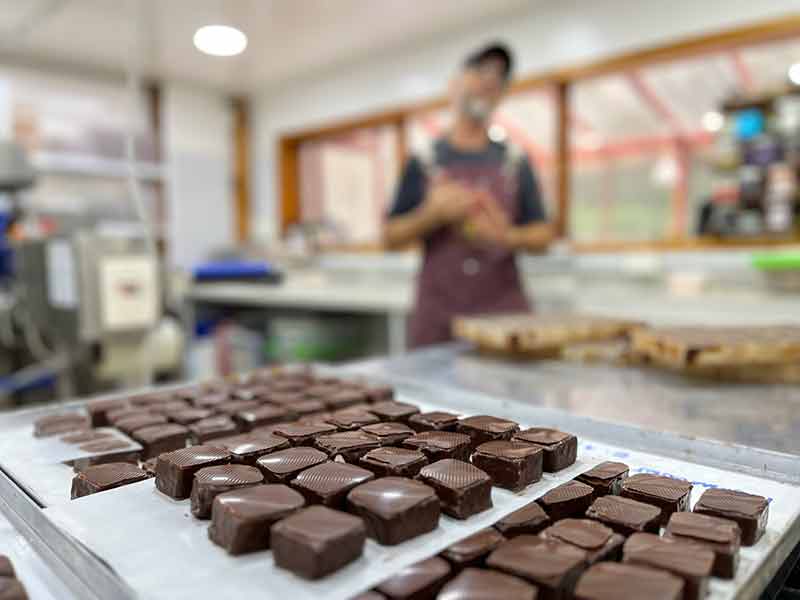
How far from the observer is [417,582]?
1.68ft

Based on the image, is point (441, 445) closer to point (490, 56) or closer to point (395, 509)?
point (395, 509)

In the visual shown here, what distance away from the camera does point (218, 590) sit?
0.51 m

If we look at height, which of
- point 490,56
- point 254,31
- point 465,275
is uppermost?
point 254,31

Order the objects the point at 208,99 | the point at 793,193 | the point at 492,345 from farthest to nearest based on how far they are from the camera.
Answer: the point at 208,99 → the point at 793,193 → the point at 492,345

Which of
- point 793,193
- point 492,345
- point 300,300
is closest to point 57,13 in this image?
point 300,300

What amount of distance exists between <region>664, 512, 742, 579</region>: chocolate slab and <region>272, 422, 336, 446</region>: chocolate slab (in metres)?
0.45

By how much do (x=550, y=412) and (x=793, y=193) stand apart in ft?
11.2

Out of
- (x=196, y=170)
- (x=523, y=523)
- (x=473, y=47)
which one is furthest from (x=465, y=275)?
(x=196, y=170)

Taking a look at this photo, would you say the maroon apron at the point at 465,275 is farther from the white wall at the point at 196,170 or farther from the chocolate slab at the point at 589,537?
the white wall at the point at 196,170

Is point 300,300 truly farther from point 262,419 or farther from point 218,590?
point 218,590

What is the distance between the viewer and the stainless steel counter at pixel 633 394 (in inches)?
37.1

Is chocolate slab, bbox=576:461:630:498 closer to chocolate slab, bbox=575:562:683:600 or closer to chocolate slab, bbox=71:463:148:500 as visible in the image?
chocolate slab, bbox=575:562:683:600

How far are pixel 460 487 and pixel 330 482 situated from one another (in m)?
0.14

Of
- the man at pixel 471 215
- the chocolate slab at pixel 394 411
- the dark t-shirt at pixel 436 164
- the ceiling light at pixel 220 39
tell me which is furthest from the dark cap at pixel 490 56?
the chocolate slab at pixel 394 411
